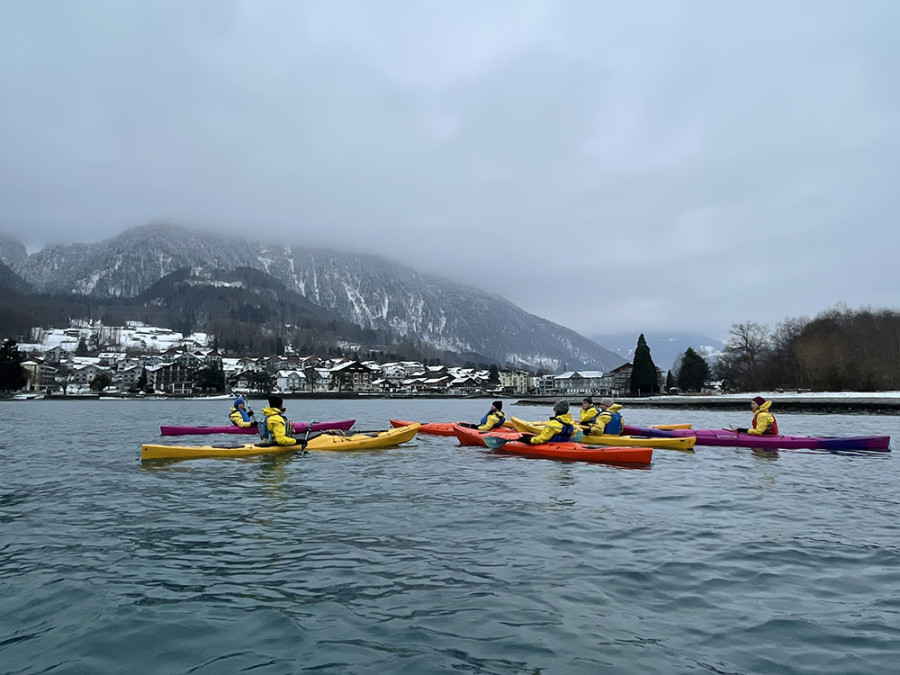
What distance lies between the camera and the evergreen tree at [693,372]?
389 ft

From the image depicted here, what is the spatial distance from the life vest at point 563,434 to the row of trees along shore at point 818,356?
70.1 m

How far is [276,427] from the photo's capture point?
20.5 meters

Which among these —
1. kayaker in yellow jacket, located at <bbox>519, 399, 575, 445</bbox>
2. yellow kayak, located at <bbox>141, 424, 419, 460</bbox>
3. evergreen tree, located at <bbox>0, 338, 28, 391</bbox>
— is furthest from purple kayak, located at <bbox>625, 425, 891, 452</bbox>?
evergreen tree, located at <bbox>0, 338, 28, 391</bbox>

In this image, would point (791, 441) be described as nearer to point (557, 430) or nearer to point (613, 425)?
point (613, 425)

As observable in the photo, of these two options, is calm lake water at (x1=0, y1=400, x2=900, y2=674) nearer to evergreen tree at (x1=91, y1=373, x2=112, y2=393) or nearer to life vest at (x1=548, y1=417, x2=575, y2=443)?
life vest at (x1=548, y1=417, x2=575, y2=443)

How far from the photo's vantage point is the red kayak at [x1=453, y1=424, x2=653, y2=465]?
18734 millimetres

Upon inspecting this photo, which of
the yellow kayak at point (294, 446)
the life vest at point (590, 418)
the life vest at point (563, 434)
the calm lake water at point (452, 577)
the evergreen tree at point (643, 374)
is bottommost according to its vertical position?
the calm lake water at point (452, 577)

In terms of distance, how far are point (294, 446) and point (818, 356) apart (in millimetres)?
78335

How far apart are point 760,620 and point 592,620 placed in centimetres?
184

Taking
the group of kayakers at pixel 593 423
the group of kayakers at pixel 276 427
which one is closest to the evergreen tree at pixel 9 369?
the group of kayakers at pixel 276 427

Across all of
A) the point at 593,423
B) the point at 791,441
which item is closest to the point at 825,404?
the point at 791,441

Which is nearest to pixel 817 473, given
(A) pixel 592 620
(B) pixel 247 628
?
(A) pixel 592 620

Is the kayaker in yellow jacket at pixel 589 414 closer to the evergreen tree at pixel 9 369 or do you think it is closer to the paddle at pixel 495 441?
the paddle at pixel 495 441

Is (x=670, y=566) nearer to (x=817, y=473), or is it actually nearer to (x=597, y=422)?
(x=817, y=473)
